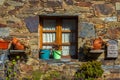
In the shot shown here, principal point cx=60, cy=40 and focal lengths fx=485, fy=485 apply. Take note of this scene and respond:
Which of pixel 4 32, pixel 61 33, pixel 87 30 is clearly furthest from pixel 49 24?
pixel 4 32

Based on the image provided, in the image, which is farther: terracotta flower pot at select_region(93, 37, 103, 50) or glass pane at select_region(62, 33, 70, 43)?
glass pane at select_region(62, 33, 70, 43)

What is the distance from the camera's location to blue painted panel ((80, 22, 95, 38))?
34.5ft

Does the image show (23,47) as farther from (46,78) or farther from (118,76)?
(118,76)

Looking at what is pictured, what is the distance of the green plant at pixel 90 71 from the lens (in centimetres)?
1027

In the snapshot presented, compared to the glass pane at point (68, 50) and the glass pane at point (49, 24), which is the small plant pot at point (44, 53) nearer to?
the glass pane at point (68, 50)

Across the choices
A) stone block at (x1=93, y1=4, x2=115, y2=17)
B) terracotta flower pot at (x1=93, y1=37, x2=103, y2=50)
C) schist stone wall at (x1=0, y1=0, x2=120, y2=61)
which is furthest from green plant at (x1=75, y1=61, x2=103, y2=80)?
stone block at (x1=93, y1=4, x2=115, y2=17)

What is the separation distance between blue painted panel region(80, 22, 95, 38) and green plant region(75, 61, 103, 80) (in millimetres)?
617

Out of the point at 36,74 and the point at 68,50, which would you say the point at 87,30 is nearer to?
the point at 68,50

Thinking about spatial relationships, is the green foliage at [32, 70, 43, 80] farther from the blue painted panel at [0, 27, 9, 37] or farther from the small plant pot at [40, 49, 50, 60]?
the blue painted panel at [0, 27, 9, 37]

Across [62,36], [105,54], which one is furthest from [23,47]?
[105,54]

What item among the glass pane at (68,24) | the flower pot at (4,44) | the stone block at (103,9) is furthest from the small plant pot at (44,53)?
the stone block at (103,9)

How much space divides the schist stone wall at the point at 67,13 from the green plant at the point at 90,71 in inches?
20.6

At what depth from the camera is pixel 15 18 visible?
10547 mm

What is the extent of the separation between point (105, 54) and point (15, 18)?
2104mm
